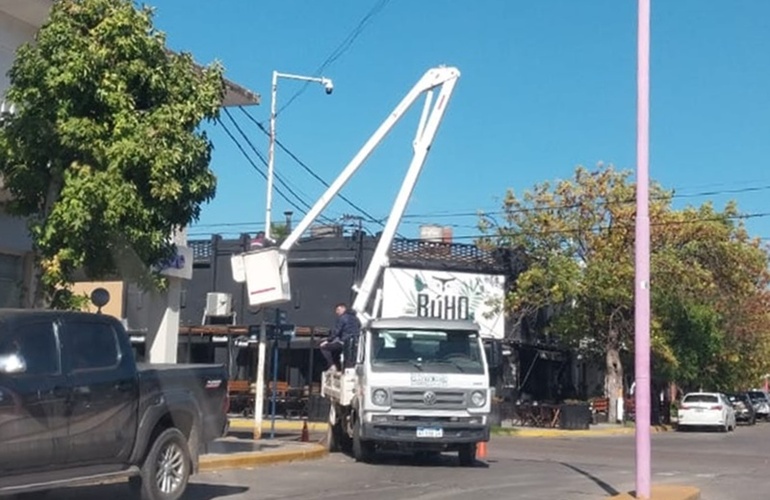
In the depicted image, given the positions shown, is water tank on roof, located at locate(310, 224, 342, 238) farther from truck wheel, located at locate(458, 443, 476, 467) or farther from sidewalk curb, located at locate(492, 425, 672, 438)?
truck wheel, located at locate(458, 443, 476, 467)

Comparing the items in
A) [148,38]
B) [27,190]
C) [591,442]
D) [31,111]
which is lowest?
[591,442]

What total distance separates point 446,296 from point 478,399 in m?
19.8

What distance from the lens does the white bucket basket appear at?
1967cm

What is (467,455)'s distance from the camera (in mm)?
18984

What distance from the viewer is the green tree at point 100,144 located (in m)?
14.8

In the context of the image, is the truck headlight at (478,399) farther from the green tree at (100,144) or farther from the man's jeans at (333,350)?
the green tree at (100,144)

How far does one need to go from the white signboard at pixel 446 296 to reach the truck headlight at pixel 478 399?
1820 cm

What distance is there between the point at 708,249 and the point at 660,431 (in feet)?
23.2

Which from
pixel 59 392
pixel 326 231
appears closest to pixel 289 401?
pixel 326 231

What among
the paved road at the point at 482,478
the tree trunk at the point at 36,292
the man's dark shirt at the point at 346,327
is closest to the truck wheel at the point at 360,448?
the paved road at the point at 482,478

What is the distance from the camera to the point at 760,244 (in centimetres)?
4609

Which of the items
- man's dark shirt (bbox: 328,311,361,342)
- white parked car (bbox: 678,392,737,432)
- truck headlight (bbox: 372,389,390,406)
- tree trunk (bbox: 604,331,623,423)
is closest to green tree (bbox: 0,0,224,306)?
truck headlight (bbox: 372,389,390,406)

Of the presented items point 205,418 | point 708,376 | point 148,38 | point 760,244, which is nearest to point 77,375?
point 205,418

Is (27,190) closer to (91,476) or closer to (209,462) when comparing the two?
(209,462)
